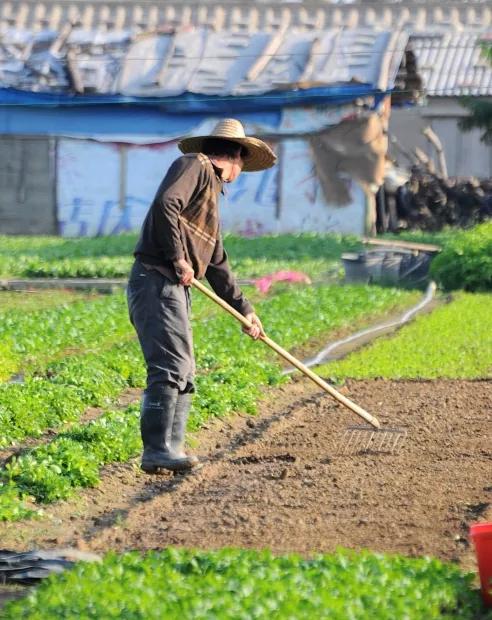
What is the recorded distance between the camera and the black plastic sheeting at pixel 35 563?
5625mm

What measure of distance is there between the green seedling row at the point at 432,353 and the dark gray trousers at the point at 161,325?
14.5 ft

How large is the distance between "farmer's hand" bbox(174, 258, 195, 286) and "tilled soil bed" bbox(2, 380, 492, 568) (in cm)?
115

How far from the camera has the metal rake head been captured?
Result: 868cm

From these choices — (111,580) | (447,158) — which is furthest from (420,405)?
(447,158)

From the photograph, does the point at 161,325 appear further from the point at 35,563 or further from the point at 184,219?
the point at 35,563

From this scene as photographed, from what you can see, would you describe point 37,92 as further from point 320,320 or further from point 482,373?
point 482,373

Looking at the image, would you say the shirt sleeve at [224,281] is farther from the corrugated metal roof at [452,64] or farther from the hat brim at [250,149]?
the corrugated metal roof at [452,64]

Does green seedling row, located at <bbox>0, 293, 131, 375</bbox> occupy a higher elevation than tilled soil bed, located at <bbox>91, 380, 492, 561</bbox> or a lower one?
lower

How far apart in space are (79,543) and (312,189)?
2299cm

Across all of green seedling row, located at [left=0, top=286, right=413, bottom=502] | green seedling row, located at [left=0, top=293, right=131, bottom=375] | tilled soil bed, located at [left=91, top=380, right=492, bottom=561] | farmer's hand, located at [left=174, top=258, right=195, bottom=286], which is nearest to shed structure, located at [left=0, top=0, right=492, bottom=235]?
green seedling row, located at [left=0, top=286, right=413, bottom=502]

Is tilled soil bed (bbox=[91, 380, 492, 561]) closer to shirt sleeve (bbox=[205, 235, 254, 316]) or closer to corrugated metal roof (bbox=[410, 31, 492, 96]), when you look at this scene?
shirt sleeve (bbox=[205, 235, 254, 316])

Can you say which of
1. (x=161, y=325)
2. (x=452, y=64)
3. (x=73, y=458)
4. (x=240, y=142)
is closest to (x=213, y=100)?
(x=452, y=64)

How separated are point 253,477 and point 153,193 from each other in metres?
21.8

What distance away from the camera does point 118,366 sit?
11180 millimetres
